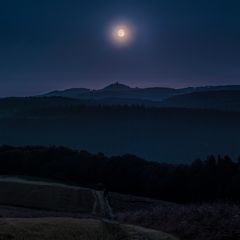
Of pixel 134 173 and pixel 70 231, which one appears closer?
pixel 70 231

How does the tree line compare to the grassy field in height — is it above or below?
below

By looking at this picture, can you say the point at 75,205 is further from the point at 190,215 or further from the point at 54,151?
the point at 54,151

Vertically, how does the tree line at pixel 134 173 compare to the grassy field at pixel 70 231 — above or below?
below

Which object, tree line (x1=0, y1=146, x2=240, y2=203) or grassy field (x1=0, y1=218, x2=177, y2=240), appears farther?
tree line (x1=0, y1=146, x2=240, y2=203)

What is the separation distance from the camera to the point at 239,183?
3937 inches

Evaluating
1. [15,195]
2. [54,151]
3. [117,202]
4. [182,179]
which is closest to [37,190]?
[15,195]

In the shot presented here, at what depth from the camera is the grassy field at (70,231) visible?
2307 cm

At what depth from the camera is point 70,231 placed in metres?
24.3

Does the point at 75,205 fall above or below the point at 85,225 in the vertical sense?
below

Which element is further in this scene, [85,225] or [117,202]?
[117,202]

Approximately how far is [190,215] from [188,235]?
274 cm

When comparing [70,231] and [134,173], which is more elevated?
[70,231]

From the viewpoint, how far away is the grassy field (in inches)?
908

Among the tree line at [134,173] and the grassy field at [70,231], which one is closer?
the grassy field at [70,231]
